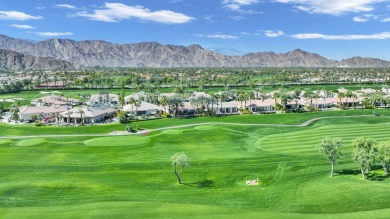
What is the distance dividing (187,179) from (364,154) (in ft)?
81.9

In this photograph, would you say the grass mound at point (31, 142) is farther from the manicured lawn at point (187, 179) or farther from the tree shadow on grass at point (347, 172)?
the tree shadow on grass at point (347, 172)

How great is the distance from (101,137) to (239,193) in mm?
47493

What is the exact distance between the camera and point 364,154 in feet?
163

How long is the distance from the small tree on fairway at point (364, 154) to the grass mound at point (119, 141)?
42572mm

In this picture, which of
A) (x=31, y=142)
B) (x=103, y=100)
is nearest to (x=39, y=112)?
(x=103, y=100)

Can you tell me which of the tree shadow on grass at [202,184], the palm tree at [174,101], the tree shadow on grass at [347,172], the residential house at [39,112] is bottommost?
the tree shadow on grass at [202,184]

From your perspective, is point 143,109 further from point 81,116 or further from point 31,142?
point 31,142

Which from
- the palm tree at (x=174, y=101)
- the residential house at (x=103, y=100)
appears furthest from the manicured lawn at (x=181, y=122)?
the residential house at (x=103, y=100)

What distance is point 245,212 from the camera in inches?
1531

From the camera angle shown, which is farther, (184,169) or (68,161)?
(68,161)

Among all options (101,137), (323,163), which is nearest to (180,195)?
(323,163)

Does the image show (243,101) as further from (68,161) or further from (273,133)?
(68,161)

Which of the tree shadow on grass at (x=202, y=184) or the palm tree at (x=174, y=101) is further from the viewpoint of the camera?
the palm tree at (x=174, y=101)

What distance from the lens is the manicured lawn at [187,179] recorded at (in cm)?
3962
